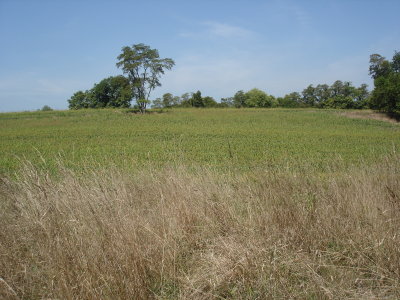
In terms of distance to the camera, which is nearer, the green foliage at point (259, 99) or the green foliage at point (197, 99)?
the green foliage at point (197, 99)

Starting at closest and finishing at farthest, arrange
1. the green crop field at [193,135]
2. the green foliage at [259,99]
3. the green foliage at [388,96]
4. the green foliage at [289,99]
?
1. the green crop field at [193,135]
2. the green foliage at [388,96]
3. the green foliage at [259,99]
4. the green foliage at [289,99]

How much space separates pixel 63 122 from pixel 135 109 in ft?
59.4

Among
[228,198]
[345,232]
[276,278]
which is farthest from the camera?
[228,198]

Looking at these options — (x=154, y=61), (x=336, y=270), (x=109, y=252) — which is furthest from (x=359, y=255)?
(x=154, y=61)

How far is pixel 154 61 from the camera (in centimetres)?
5622

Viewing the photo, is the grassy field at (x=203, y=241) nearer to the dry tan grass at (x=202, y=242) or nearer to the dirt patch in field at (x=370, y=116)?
the dry tan grass at (x=202, y=242)

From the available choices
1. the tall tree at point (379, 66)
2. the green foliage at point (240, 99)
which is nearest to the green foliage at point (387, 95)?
the tall tree at point (379, 66)

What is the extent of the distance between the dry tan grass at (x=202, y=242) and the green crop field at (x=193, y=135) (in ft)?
29.2

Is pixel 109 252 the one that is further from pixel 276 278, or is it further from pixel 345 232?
pixel 345 232

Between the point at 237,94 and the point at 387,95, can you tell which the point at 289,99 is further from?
the point at 387,95

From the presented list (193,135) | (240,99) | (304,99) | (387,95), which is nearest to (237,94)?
(240,99)

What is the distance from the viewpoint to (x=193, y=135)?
24.1 meters

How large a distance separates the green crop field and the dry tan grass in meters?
8.91

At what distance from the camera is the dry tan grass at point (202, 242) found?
2.62 m
